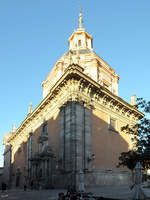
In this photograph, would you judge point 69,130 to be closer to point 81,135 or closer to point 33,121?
point 81,135

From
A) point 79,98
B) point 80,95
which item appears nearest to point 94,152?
point 79,98

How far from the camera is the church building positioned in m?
21.0

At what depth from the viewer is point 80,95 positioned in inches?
880

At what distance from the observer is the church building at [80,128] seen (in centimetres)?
2103

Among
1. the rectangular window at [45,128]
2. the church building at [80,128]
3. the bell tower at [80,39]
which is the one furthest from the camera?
the bell tower at [80,39]

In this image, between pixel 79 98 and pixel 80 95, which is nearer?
pixel 79 98

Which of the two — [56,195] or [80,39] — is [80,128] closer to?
[56,195]

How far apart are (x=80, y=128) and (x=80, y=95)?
327 cm

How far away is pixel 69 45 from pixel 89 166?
21449mm

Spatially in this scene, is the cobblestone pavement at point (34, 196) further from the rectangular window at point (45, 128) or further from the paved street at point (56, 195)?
the rectangular window at point (45, 128)

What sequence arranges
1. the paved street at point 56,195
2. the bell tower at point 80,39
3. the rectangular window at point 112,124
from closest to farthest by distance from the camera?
1. the paved street at point 56,195
2. the rectangular window at point 112,124
3. the bell tower at point 80,39

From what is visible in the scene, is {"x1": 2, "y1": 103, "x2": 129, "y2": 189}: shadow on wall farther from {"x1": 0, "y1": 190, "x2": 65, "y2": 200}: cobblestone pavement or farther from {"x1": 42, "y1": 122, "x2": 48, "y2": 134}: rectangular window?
{"x1": 0, "y1": 190, "x2": 65, "y2": 200}: cobblestone pavement

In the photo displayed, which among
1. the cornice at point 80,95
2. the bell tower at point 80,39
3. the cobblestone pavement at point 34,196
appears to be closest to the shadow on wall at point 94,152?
the cornice at point 80,95

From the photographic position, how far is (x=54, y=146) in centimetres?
2422
